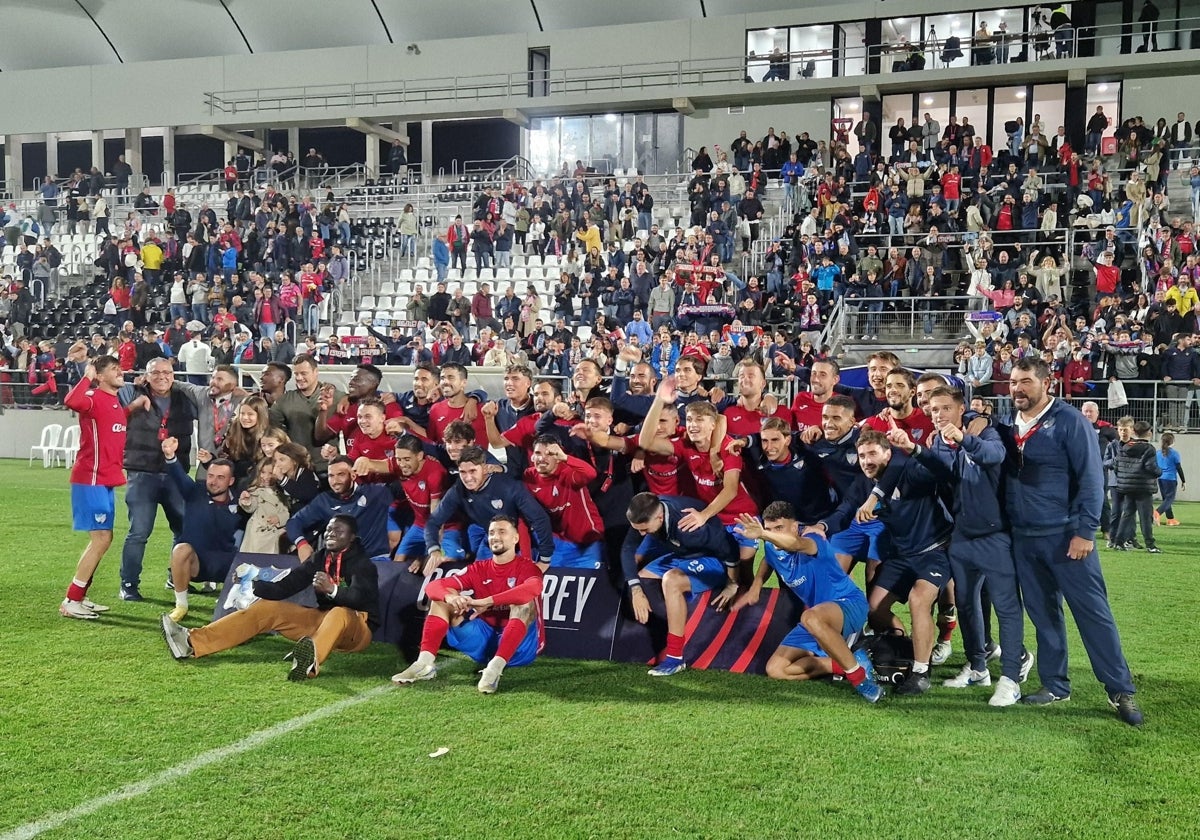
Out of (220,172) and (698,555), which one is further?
(220,172)

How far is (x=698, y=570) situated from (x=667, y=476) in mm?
886

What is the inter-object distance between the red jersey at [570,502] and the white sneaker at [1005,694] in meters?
2.78

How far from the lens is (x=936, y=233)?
2219 centimetres

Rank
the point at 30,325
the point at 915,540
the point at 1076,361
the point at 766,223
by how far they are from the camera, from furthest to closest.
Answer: the point at 30,325, the point at 766,223, the point at 1076,361, the point at 915,540

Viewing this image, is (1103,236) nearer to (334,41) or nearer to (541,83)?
(541,83)

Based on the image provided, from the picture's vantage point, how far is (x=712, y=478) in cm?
782

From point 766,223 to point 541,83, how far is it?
11136mm

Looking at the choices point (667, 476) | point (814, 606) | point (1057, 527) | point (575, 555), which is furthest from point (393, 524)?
point (1057, 527)

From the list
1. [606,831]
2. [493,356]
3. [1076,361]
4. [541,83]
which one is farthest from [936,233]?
[606,831]

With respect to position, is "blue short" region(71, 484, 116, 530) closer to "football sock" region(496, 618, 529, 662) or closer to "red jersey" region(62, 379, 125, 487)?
"red jersey" region(62, 379, 125, 487)

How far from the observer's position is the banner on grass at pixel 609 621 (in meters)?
7.22

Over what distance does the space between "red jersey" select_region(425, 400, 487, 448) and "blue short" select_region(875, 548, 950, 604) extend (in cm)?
344

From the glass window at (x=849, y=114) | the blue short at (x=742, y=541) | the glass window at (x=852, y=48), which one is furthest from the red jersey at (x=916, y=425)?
the glass window at (x=852, y=48)

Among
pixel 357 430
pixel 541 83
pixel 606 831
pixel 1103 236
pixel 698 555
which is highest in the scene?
pixel 541 83
